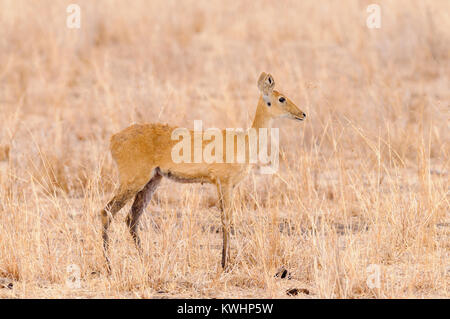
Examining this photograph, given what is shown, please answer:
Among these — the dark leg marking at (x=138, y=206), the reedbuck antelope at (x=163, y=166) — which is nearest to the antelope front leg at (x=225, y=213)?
the reedbuck antelope at (x=163, y=166)

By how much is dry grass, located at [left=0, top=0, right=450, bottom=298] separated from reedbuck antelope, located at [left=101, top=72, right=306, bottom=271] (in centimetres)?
37

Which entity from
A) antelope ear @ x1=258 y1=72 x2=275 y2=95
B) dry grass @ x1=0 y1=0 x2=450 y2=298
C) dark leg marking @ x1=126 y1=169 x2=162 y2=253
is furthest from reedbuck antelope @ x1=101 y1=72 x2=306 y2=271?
dry grass @ x1=0 y1=0 x2=450 y2=298

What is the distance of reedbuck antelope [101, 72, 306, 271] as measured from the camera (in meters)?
6.07

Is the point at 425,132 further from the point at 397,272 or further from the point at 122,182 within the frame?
the point at 122,182

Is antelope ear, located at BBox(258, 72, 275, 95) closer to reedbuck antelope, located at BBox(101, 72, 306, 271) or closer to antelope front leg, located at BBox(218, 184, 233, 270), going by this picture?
reedbuck antelope, located at BBox(101, 72, 306, 271)

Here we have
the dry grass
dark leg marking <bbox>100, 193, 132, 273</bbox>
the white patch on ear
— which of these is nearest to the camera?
the dry grass

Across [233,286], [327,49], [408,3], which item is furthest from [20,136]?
[408,3]

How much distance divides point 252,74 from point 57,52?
3.65 m

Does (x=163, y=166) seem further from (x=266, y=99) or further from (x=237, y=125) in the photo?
(x=237, y=125)

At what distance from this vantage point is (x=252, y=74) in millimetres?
13625

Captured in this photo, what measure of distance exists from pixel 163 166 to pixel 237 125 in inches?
168

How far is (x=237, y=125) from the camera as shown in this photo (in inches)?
404

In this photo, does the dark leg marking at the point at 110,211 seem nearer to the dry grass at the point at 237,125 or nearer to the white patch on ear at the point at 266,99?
the dry grass at the point at 237,125

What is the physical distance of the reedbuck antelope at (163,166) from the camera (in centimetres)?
607
